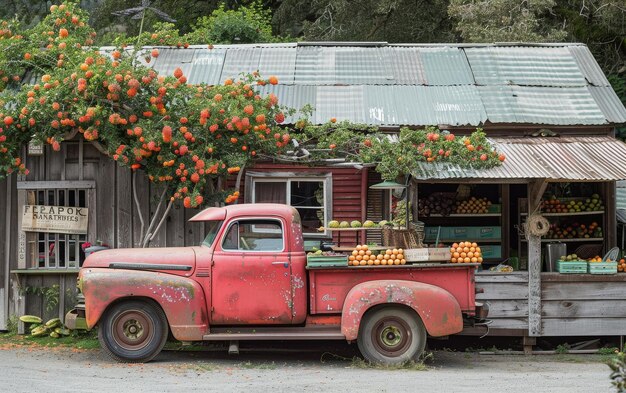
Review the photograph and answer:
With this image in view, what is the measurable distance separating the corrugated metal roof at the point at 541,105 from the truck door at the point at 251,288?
17.2ft

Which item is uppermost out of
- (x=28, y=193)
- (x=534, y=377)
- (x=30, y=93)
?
(x=30, y=93)

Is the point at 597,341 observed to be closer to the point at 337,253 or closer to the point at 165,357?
the point at 337,253

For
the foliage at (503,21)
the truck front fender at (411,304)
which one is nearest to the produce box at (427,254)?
the truck front fender at (411,304)

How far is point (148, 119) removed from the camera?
14.5m

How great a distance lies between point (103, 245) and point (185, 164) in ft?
6.84

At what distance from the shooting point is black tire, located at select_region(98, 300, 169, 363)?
12.7 metres

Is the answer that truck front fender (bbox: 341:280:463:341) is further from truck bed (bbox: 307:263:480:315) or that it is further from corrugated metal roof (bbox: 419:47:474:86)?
corrugated metal roof (bbox: 419:47:474:86)

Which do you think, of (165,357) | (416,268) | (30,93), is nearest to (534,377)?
(416,268)

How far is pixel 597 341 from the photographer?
15156mm

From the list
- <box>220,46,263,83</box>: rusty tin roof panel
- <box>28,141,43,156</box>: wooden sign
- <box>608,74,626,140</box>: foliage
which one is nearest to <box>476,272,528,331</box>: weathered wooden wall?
<box>220,46,263,83</box>: rusty tin roof panel

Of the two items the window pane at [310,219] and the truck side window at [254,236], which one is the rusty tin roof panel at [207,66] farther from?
the truck side window at [254,236]

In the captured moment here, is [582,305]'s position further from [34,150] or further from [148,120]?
[34,150]

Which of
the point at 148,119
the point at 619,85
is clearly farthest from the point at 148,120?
the point at 619,85

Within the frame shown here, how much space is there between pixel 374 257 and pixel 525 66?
6.34 meters
